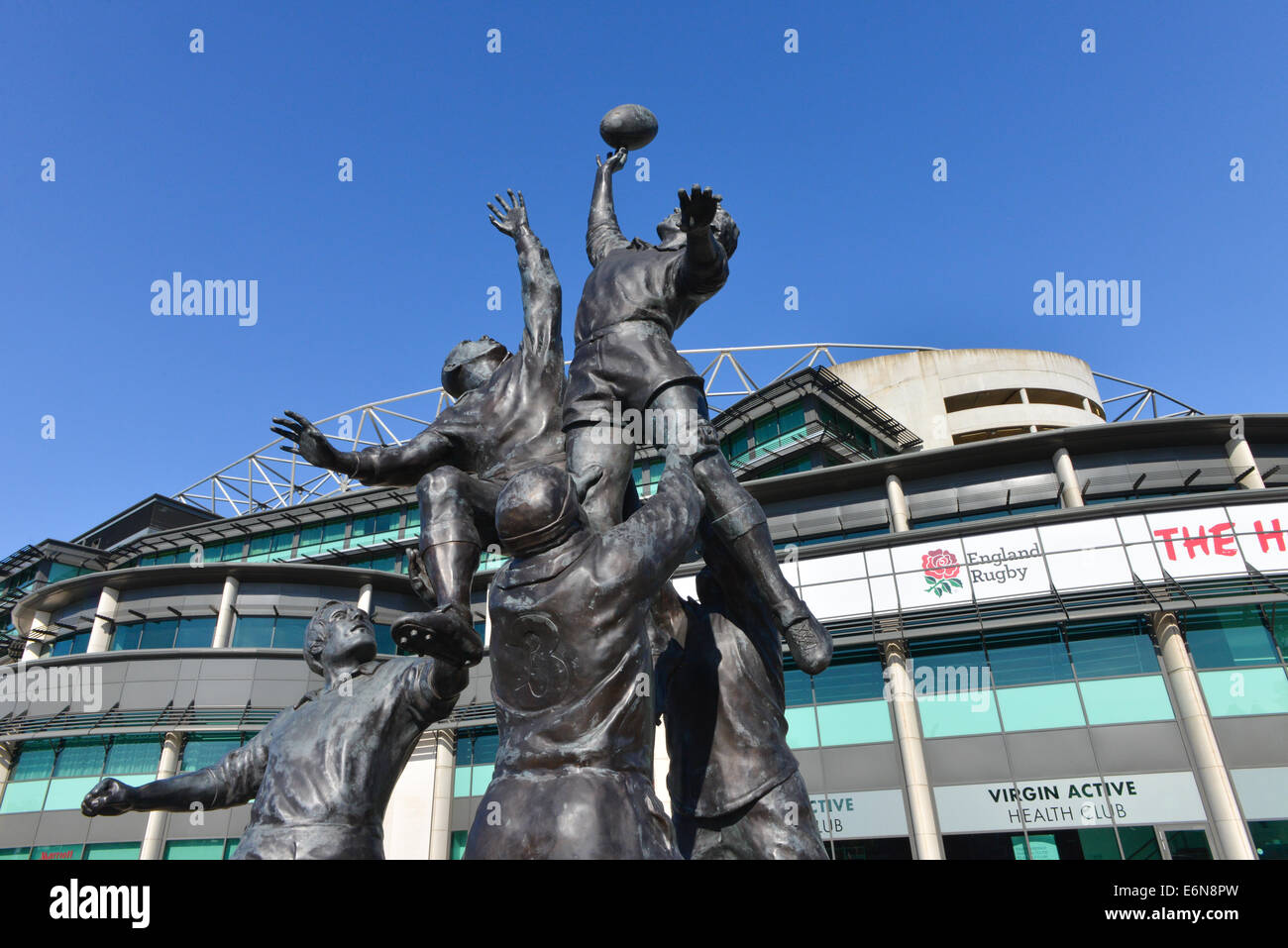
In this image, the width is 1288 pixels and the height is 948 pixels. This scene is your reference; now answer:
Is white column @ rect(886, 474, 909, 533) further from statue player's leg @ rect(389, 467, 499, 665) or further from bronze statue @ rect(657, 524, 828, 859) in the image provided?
statue player's leg @ rect(389, 467, 499, 665)

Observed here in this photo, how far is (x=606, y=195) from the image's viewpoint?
18.8 feet

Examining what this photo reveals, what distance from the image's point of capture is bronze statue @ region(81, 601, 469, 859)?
3807 mm

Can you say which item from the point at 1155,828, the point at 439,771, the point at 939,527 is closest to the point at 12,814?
the point at 439,771

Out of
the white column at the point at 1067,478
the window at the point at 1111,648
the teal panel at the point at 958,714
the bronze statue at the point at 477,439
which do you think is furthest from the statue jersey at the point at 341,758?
the white column at the point at 1067,478

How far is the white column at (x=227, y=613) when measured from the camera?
35281mm

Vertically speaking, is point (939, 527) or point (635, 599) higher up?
point (939, 527)

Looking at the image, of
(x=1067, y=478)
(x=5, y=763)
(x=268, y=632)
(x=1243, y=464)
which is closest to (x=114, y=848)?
(x=5, y=763)

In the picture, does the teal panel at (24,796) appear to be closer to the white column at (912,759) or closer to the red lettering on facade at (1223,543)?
the white column at (912,759)

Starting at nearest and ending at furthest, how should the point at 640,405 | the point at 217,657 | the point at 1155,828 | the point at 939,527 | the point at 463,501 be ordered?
the point at 463,501 → the point at 640,405 → the point at 1155,828 → the point at 939,527 → the point at 217,657

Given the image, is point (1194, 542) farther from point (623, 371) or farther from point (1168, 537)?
point (623, 371)

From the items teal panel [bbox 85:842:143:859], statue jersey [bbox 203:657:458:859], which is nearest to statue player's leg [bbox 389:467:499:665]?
statue jersey [bbox 203:657:458:859]

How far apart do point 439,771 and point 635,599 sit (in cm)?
2952
